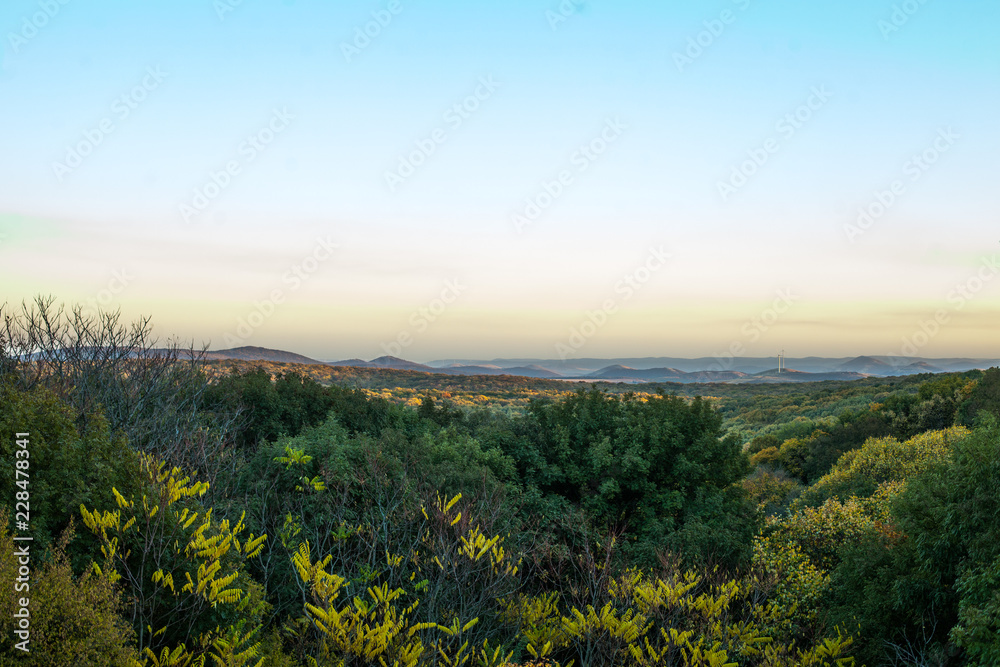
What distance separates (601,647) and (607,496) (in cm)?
1098

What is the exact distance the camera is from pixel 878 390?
2534 inches

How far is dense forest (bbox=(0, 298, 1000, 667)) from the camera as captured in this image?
5.98 metres

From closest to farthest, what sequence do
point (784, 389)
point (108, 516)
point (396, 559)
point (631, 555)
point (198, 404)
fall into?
point (108, 516), point (396, 559), point (631, 555), point (198, 404), point (784, 389)

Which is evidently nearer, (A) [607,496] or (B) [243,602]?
(B) [243,602]

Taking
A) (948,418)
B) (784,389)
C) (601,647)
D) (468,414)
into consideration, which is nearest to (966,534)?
(601,647)

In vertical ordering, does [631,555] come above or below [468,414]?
below

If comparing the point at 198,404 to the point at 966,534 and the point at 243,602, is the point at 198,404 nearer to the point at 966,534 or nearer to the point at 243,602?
the point at 243,602

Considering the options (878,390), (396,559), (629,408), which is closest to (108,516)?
(396,559)

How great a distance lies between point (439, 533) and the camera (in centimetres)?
848

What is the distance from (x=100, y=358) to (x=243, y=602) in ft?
51.0

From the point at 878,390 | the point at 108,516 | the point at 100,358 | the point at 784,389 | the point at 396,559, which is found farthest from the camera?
A: the point at 784,389

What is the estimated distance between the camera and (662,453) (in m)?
18.9

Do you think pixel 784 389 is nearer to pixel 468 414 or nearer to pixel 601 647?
pixel 468 414

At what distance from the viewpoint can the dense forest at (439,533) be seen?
5.98m
